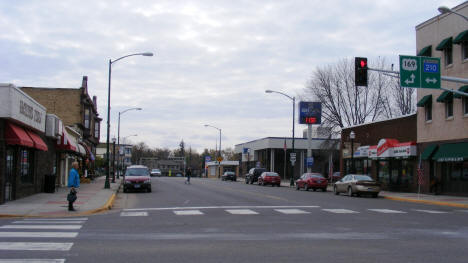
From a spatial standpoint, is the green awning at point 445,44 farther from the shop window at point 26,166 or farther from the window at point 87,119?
the window at point 87,119

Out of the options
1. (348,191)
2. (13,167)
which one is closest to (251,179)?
(348,191)

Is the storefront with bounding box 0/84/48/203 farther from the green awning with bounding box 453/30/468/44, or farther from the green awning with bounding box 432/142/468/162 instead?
the green awning with bounding box 453/30/468/44

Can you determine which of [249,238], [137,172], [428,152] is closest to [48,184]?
[137,172]

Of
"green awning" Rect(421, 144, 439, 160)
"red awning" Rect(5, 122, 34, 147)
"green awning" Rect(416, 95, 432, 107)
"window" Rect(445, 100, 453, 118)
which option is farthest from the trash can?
"window" Rect(445, 100, 453, 118)

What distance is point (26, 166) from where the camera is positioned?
83.2ft

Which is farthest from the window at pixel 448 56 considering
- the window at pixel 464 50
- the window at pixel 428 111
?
the window at pixel 428 111

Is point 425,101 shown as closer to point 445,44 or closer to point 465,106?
point 465,106

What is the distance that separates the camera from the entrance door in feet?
69.7

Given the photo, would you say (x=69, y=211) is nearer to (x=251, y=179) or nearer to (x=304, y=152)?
(x=251, y=179)

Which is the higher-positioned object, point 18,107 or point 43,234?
point 18,107

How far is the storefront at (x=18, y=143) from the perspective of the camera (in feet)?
64.6

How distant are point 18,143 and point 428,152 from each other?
24.5 metres

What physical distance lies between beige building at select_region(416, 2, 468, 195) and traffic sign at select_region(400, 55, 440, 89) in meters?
7.58

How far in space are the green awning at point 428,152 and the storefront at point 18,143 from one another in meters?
23.0
